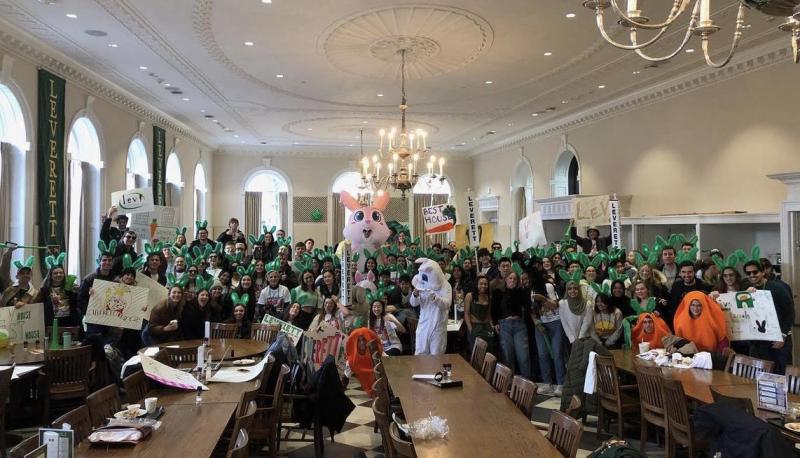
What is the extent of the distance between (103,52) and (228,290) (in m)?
3.73

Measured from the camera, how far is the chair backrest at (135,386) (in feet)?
12.0

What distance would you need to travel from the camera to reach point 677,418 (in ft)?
12.9

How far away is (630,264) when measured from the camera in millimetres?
7910

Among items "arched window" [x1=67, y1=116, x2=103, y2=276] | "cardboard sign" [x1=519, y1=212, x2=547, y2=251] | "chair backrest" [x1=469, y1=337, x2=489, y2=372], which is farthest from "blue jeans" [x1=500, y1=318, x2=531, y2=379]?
"arched window" [x1=67, y1=116, x2=103, y2=276]

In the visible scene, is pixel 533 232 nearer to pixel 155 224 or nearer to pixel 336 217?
pixel 155 224

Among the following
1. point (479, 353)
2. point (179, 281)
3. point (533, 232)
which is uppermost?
point (533, 232)

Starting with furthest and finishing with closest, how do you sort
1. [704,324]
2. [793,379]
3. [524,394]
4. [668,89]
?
[668,89], [704,324], [793,379], [524,394]

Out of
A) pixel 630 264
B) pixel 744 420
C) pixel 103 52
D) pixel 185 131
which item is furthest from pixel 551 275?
pixel 185 131

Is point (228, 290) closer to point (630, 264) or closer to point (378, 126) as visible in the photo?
point (630, 264)

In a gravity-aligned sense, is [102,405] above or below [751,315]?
below

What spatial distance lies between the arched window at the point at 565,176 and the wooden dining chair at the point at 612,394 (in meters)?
8.38

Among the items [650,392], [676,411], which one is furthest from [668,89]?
[676,411]

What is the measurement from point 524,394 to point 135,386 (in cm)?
256

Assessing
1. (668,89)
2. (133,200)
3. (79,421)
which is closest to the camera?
(79,421)
